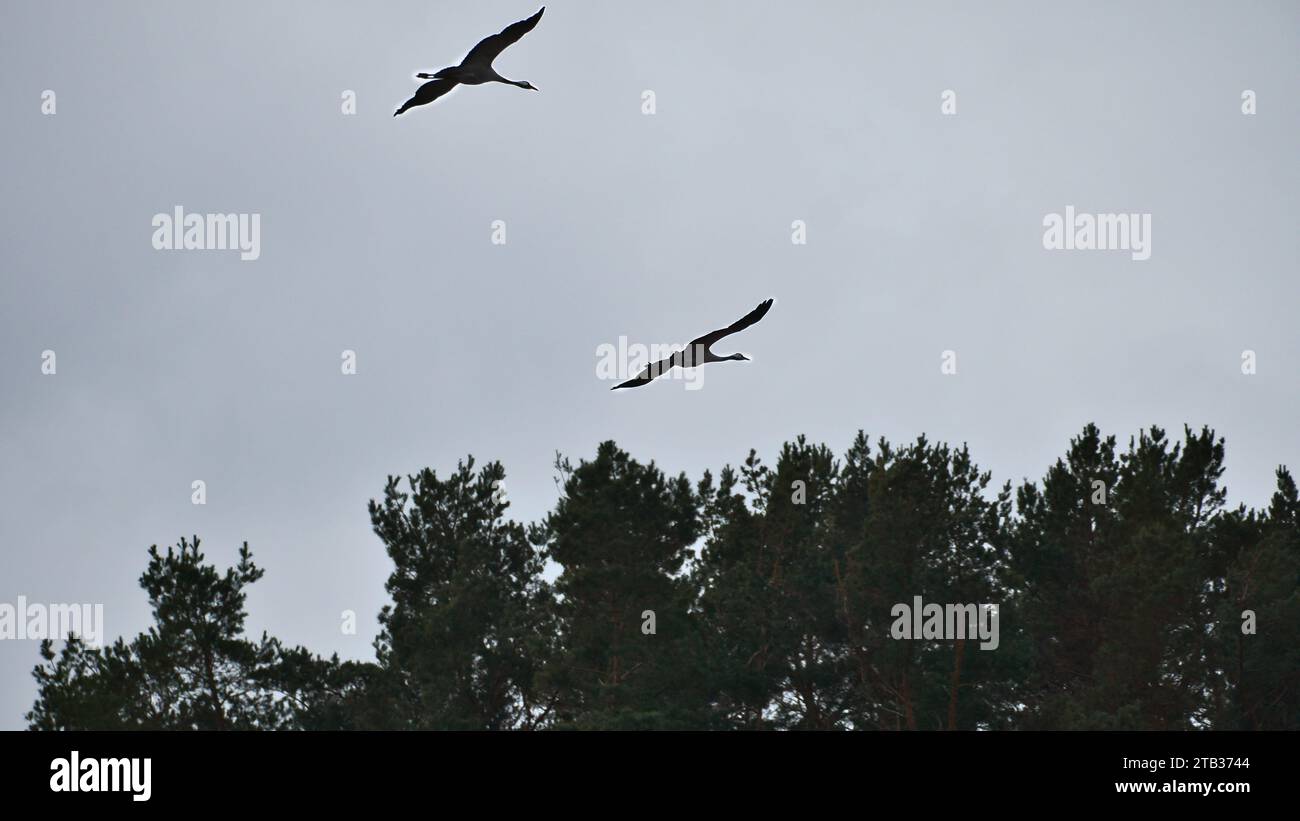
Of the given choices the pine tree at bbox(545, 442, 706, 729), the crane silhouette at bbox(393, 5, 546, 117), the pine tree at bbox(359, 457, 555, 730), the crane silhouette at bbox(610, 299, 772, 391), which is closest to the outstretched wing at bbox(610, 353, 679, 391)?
the crane silhouette at bbox(610, 299, 772, 391)

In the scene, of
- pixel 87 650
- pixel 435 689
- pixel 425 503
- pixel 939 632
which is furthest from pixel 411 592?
pixel 939 632

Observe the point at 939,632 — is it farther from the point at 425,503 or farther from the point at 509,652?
the point at 425,503

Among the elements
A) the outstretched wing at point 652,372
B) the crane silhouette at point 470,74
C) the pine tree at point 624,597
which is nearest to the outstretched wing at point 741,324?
the outstretched wing at point 652,372

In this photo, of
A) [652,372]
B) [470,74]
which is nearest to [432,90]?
[470,74]

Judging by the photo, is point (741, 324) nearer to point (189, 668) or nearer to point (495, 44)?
point (495, 44)

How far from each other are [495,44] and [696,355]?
183 inches

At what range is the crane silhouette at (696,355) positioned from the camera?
59.5 ft

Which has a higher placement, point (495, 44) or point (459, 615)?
point (495, 44)

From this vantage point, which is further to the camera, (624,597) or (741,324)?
(624,597)

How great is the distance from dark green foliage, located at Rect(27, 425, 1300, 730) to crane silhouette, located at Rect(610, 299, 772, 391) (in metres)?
22.6

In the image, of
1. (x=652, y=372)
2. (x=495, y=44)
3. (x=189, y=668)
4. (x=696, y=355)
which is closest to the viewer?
(x=652, y=372)

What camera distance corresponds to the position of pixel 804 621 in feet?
158

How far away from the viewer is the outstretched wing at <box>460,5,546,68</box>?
1802 centimetres

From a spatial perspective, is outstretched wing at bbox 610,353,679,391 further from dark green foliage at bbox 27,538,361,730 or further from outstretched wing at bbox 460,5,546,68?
dark green foliage at bbox 27,538,361,730
